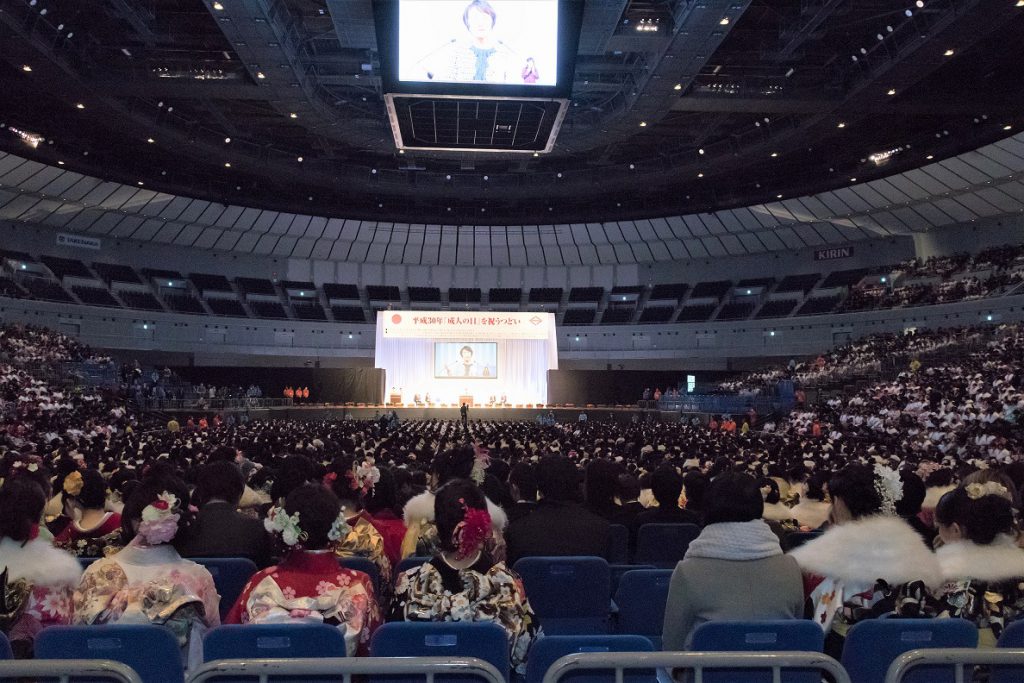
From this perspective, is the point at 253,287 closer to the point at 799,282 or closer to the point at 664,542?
the point at 799,282

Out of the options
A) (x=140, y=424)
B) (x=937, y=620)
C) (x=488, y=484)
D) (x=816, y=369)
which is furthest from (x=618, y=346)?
(x=937, y=620)

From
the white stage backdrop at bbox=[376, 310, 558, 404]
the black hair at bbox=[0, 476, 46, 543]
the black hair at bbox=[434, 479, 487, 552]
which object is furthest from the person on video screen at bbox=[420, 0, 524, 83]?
the white stage backdrop at bbox=[376, 310, 558, 404]

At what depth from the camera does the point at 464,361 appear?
41.7 metres

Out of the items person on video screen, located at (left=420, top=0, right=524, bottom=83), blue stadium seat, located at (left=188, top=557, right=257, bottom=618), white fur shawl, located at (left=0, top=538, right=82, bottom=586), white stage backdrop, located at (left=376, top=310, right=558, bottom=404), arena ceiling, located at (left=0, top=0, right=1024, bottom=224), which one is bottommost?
blue stadium seat, located at (left=188, top=557, right=257, bottom=618)

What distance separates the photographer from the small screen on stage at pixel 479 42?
16.6 m

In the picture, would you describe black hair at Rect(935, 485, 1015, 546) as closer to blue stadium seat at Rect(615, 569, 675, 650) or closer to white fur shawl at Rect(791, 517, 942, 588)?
white fur shawl at Rect(791, 517, 942, 588)

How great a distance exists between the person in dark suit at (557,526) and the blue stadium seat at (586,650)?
2204mm

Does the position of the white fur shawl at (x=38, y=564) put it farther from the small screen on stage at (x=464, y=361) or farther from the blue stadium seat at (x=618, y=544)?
the small screen on stage at (x=464, y=361)

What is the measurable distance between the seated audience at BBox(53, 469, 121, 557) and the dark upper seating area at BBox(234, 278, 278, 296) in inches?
1742

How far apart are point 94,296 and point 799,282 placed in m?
37.5

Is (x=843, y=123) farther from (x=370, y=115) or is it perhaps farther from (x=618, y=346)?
(x=618, y=346)

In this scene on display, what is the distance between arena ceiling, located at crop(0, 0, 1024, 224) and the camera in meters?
20.6

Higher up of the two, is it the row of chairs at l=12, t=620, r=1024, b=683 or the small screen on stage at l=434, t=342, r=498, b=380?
the small screen on stage at l=434, t=342, r=498, b=380

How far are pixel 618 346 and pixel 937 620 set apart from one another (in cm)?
4641
